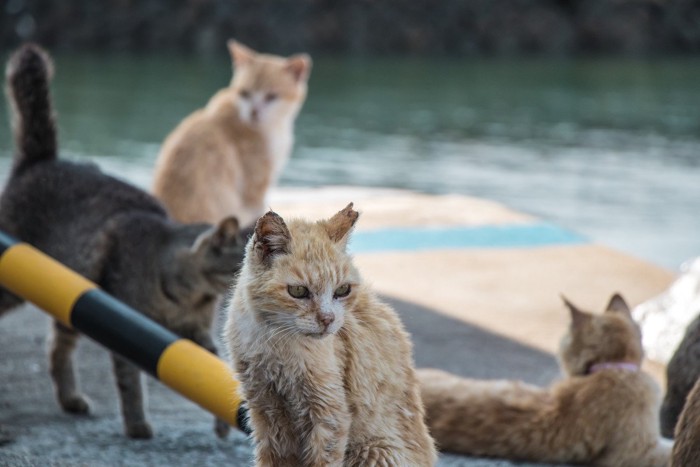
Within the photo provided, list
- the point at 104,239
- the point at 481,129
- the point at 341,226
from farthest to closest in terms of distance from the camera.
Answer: the point at 481,129 → the point at 104,239 → the point at 341,226

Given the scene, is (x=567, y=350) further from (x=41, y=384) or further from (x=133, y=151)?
(x=133, y=151)

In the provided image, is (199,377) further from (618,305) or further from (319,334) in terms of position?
(618,305)

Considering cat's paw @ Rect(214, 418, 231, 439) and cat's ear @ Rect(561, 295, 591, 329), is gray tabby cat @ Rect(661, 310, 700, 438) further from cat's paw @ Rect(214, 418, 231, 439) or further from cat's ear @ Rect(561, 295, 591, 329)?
cat's paw @ Rect(214, 418, 231, 439)

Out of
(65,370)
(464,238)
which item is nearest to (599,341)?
(65,370)

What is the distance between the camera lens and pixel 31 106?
15.1 feet

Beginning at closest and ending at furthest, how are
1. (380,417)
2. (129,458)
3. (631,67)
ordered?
(380,417)
(129,458)
(631,67)

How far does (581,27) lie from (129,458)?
2173 centimetres

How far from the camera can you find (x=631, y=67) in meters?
21.0

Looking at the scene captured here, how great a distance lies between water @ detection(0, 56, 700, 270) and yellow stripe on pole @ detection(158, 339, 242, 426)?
4.96m

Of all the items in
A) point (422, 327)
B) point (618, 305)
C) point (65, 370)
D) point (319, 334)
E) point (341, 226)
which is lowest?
point (65, 370)

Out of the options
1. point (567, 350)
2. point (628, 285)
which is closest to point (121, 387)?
point (567, 350)

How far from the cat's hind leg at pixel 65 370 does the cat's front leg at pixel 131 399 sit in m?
0.34

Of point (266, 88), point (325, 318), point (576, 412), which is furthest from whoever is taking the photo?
point (266, 88)

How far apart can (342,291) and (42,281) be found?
182 centimetres
